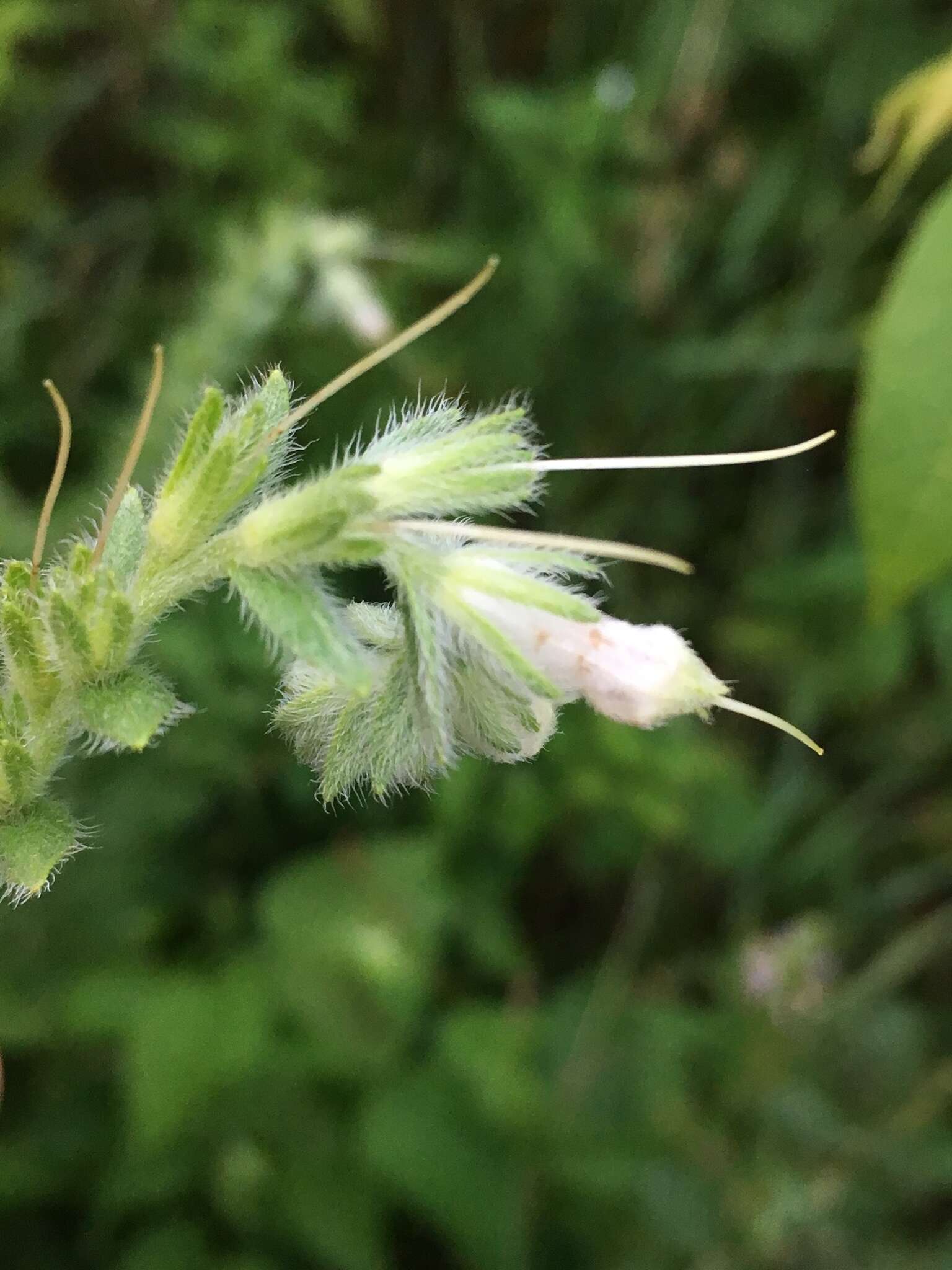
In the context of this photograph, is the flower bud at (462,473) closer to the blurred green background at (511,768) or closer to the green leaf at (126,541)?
the green leaf at (126,541)

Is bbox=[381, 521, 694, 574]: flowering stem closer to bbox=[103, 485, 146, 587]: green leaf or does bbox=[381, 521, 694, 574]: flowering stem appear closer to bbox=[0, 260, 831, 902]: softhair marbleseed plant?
bbox=[0, 260, 831, 902]: softhair marbleseed plant

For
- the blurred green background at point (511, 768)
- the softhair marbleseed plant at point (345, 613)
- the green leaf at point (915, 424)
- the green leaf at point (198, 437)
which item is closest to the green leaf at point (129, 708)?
the softhair marbleseed plant at point (345, 613)

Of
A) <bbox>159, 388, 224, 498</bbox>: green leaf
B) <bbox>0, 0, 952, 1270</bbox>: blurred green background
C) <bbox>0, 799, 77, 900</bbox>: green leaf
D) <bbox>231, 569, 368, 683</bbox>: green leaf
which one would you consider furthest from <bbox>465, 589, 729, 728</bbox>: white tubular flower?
<bbox>0, 0, 952, 1270</bbox>: blurred green background

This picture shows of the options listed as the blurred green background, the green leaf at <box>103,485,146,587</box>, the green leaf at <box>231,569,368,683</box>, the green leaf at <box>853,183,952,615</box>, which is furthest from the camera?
the blurred green background

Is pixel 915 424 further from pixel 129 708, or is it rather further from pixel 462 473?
pixel 129 708

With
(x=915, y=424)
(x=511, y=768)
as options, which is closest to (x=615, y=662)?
(x=915, y=424)

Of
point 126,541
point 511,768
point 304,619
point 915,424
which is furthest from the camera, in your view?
point 511,768

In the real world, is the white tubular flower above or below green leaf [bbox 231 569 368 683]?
below
